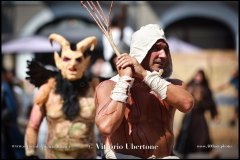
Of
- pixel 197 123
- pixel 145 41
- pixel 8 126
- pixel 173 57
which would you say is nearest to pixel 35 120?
pixel 145 41

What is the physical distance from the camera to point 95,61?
34.0 feet

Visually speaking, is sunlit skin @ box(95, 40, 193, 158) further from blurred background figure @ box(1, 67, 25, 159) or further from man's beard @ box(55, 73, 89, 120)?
blurred background figure @ box(1, 67, 25, 159)

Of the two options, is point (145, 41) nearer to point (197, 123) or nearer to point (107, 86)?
point (107, 86)

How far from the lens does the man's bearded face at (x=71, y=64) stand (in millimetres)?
6926

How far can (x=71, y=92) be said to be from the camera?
6.93m

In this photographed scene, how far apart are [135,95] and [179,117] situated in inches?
325

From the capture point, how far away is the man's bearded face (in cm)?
693

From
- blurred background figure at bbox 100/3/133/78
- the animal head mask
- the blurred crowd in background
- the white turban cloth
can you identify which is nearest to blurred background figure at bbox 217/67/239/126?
the blurred crowd in background

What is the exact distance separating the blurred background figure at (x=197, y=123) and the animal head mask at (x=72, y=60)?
4564mm

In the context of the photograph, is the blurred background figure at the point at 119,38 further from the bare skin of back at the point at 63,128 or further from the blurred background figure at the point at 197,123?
the bare skin of back at the point at 63,128

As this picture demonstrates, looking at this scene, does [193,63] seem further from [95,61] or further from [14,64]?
[14,64]

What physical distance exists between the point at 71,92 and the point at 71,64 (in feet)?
0.83

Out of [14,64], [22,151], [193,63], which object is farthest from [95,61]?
[14,64]

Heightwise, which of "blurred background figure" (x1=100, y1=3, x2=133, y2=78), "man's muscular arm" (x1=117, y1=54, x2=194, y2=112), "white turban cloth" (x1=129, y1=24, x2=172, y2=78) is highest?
"blurred background figure" (x1=100, y1=3, x2=133, y2=78)
